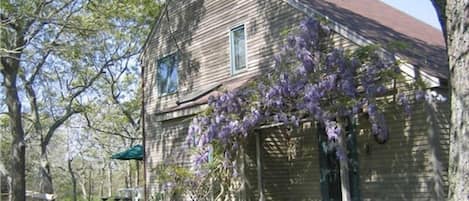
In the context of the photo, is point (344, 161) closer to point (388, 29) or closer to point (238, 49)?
point (388, 29)

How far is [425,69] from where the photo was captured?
32.0 ft

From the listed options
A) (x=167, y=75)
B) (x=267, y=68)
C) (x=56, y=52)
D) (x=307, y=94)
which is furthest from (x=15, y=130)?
(x=307, y=94)

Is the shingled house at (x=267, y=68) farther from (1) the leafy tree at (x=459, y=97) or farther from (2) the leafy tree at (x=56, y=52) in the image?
(1) the leafy tree at (x=459, y=97)

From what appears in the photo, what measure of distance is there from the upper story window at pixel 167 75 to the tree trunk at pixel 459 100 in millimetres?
11644

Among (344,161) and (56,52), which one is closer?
(344,161)

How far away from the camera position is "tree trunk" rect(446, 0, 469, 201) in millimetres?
5742

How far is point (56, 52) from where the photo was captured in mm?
19281

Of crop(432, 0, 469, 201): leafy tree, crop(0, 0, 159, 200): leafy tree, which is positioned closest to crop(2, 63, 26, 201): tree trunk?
crop(0, 0, 159, 200): leafy tree

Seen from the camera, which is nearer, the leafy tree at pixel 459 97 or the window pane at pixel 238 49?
the leafy tree at pixel 459 97

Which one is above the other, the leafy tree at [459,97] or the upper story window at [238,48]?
the upper story window at [238,48]

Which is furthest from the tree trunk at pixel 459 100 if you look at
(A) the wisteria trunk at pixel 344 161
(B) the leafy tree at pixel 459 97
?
(A) the wisteria trunk at pixel 344 161

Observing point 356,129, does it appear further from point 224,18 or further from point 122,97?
point 122,97

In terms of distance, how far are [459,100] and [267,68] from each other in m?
7.59

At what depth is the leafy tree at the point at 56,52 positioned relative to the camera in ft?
52.5
